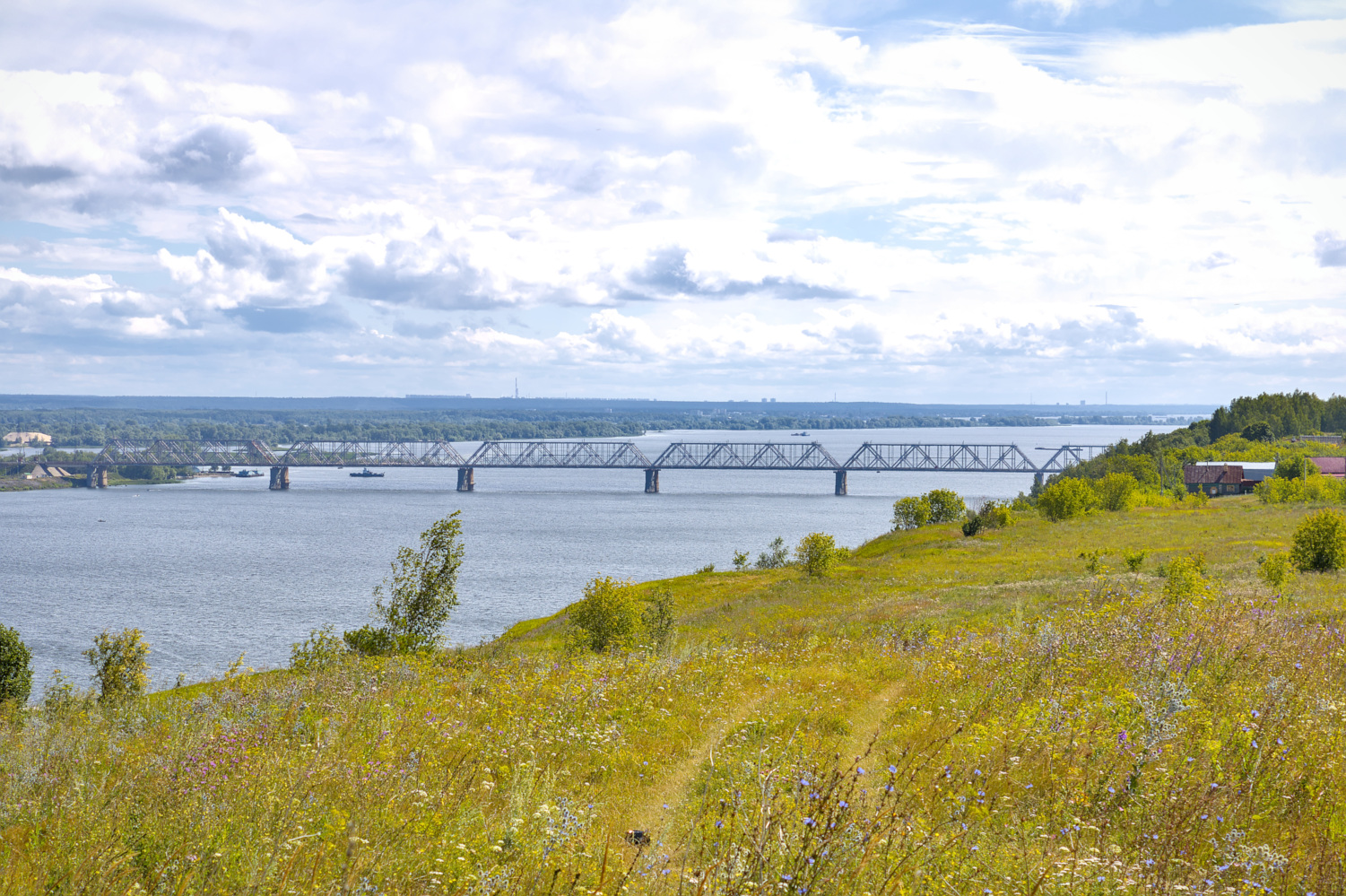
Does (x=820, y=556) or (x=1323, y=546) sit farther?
(x=820, y=556)

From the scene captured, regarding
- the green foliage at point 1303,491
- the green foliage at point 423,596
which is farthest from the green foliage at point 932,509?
the green foliage at point 423,596

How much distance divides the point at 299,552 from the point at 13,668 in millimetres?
76524

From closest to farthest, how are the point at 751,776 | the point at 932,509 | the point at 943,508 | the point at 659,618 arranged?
1. the point at 751,776
2. the point at 659,618
3. the point at 932,509
4. the point at 943,508

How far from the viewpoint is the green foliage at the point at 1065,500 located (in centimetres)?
7925

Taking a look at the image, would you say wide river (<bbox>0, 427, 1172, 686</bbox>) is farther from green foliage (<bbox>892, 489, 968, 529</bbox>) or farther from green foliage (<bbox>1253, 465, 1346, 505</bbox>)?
green foliage (<bbox>1253, 465, 1346, 505</bbox>)

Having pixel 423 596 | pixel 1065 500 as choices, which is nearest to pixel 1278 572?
pixel 423 596

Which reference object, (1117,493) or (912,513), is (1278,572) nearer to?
(1117,493)

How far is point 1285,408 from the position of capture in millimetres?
163375

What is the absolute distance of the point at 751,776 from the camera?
272 inches

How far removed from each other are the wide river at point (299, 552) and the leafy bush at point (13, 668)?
10669mm

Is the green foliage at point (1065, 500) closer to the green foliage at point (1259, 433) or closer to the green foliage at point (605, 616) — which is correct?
the green foliage at point (605, 616)

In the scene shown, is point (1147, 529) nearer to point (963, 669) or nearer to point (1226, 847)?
point (963, 669)

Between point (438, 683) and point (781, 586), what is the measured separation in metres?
47.3

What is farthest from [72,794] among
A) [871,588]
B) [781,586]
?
[781,586]
